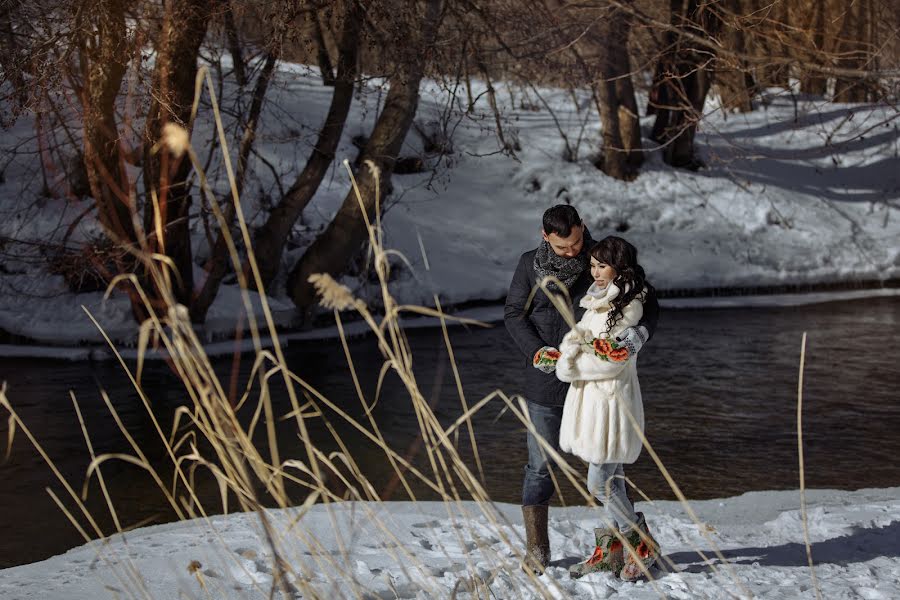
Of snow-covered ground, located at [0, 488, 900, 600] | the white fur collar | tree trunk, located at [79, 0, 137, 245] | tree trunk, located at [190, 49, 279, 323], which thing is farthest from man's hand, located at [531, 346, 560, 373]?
tree trunk, located at [190, 49, 279, 323]

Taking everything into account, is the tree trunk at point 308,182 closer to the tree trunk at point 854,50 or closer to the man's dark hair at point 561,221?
the tree trunk at point 854,50

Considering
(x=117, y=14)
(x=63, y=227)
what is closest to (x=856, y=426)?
A: (x=117, y=14)

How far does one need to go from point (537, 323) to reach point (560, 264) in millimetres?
300

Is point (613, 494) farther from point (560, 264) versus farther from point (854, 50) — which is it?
point (854, 50)

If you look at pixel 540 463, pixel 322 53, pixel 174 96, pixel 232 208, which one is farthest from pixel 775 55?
pixel 322 53

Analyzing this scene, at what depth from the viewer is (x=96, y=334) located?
468 inches

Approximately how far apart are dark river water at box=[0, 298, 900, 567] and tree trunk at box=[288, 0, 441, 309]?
97cm

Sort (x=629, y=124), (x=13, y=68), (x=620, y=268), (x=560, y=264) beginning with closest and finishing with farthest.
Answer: (x=620, y=268) → (x=560, y=264) → (x=13, y=68) → (x=629, y=124)

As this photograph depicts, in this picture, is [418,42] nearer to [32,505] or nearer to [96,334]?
[96,334]

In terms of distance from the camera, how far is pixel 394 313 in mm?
2486

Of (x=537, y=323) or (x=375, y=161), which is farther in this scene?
(x=375, y=161)

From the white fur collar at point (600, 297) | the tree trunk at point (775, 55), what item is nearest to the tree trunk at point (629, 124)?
the tree trunk at point (775, 55)

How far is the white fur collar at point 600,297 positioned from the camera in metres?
4.30

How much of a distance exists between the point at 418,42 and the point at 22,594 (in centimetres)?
775
